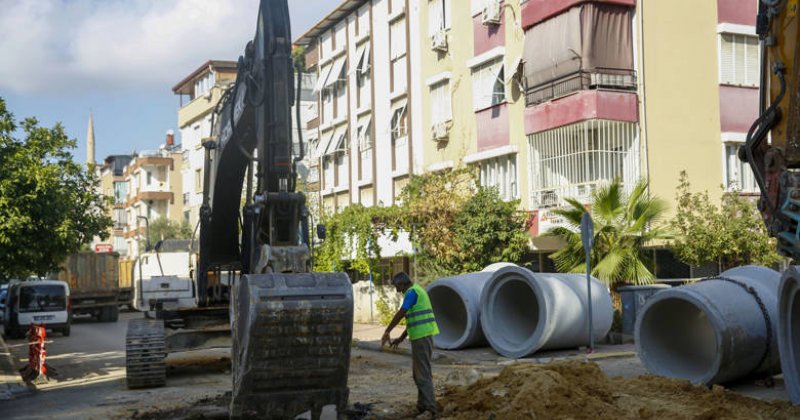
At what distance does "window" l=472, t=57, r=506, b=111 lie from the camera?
29.0 meters

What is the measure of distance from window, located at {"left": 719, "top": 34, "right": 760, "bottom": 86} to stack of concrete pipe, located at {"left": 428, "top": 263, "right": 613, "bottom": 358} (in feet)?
31.6

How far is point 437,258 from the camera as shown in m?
26.9

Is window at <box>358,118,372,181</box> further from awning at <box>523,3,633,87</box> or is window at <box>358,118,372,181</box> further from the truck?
awning at <box>523,3,633,87</box>

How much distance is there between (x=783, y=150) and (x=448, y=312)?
11307 millimetres

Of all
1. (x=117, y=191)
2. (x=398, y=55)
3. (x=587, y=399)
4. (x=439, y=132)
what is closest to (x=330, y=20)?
(x=398, y=55)

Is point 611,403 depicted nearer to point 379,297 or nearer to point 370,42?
point 379,297

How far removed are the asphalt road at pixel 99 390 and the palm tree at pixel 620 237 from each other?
7944 mm

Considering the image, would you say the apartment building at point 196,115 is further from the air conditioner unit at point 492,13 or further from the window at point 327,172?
the air conditioner unit at point 492,13

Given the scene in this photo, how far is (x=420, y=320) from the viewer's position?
10.8 meters

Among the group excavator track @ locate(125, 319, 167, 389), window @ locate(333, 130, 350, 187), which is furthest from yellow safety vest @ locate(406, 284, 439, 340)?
window @ locate(333, 130, 350, 187)

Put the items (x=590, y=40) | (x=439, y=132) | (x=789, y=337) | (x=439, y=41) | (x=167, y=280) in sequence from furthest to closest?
(x=439, y=41), (x=439, y=132), (x=167, y=280), (x=590, y=40), (x=789, y=337)

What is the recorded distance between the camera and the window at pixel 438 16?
32.2m

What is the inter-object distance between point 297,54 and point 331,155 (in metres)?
7.14

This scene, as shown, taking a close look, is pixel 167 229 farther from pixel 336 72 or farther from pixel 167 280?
pixel 167 280
